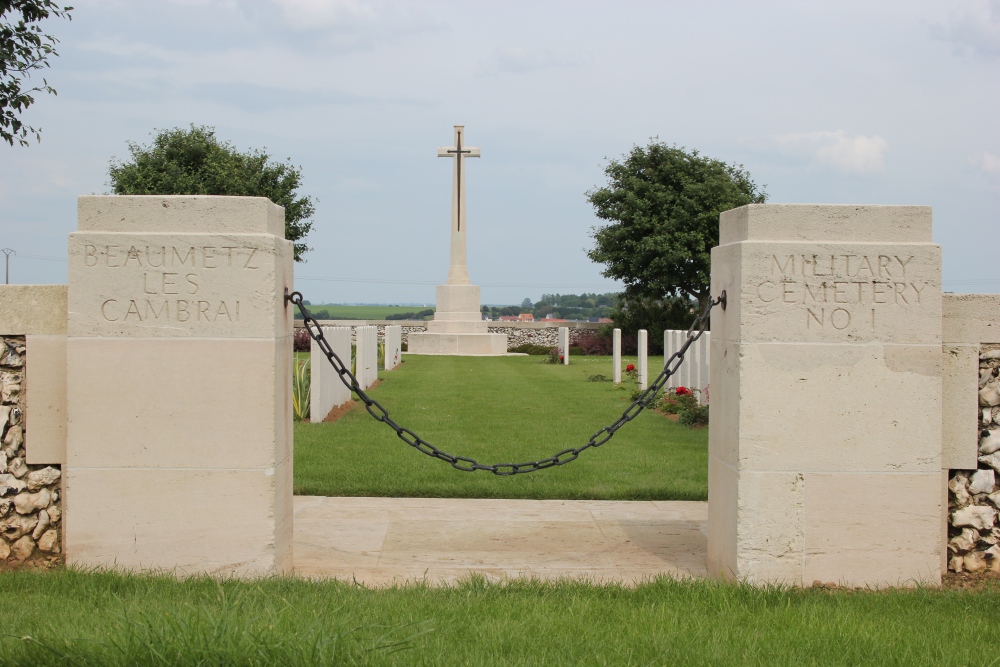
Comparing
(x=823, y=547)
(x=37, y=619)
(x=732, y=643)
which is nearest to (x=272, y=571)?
(x=37, y=619)

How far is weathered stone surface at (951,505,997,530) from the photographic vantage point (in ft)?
16.2

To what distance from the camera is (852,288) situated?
15.4 feet

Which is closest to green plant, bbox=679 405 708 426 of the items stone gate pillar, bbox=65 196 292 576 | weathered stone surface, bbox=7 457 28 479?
stone gate pillar, bbox=65 196 292 576

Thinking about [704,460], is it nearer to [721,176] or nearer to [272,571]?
[272,571]

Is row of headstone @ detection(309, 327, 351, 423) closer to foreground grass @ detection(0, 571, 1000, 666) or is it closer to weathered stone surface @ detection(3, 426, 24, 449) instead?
weathered stone surface @ detection(3, 426, 24, 449)

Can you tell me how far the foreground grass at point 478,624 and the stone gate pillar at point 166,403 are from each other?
0.28 m

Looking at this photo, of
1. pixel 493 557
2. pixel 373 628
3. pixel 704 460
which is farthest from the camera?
pixel 704 460

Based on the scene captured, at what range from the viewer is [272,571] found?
185 inches

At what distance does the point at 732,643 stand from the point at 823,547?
1.36m

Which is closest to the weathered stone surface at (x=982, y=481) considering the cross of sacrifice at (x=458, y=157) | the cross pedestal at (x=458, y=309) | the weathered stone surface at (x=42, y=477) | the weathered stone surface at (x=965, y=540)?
the weathered stone surface at (x=965, y=540)

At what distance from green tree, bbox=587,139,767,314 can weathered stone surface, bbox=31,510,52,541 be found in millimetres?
28986

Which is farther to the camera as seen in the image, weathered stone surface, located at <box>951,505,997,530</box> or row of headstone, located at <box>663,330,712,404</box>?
row of headstone, located at <box>663,330,712,404</box>

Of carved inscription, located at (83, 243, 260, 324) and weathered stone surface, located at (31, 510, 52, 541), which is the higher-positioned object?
carved inscription, located at (83, 243, 260, 324)

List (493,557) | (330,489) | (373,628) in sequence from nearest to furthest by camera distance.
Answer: (373,628)
(493,557)
(330,489)
